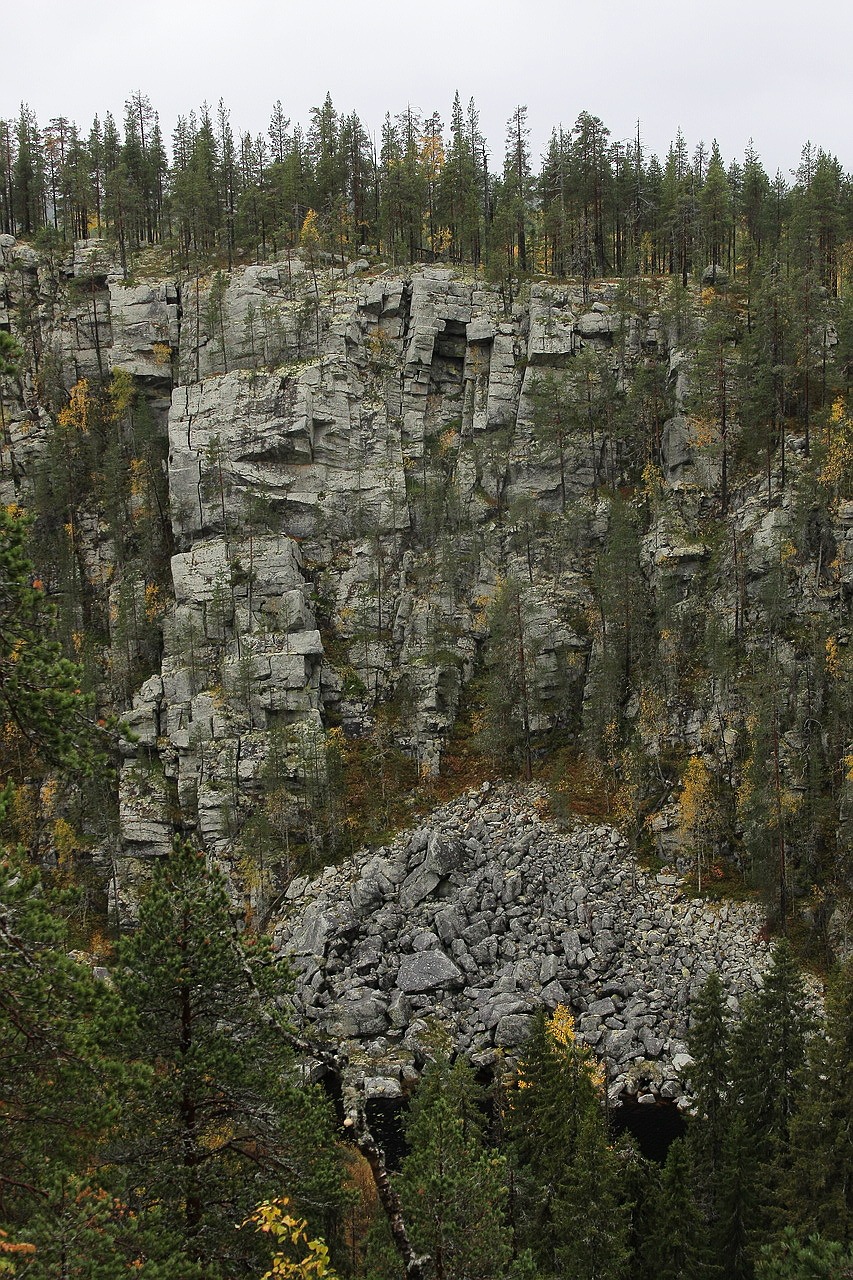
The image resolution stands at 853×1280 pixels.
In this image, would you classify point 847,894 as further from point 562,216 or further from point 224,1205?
point 562,216

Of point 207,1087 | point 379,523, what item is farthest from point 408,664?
point 207,1087

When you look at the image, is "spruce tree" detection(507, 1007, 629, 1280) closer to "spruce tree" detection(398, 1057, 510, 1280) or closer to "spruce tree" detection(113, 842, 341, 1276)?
"spruce tree" detection(398, 1057, 510, 1280)

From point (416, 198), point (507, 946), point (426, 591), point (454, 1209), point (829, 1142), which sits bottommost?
point (507, 946)

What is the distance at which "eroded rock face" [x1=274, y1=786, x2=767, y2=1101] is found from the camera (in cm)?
3741

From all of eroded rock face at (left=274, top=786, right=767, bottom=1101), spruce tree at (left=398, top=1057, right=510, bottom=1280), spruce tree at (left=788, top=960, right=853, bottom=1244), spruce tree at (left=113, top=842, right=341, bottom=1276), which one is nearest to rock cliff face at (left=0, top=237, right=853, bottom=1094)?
eroded rock face at (left=274, top=786, right=767, bottom=1101)

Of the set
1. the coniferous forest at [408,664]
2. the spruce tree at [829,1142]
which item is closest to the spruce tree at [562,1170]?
the coniferous forest at [408,664]

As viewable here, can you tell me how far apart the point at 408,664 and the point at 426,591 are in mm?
6742

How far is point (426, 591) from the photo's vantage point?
6506cm

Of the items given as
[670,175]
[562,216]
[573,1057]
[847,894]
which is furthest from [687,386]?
[573,1057]

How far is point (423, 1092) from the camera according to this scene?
28062 millimetres

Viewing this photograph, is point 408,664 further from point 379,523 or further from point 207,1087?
point 207,1087

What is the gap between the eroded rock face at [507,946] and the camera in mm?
37406

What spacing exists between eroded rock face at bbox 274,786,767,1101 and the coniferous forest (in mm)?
475

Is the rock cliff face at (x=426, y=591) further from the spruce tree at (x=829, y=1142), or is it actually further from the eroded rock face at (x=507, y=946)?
the spruce tree at (x=829, y=1142)
